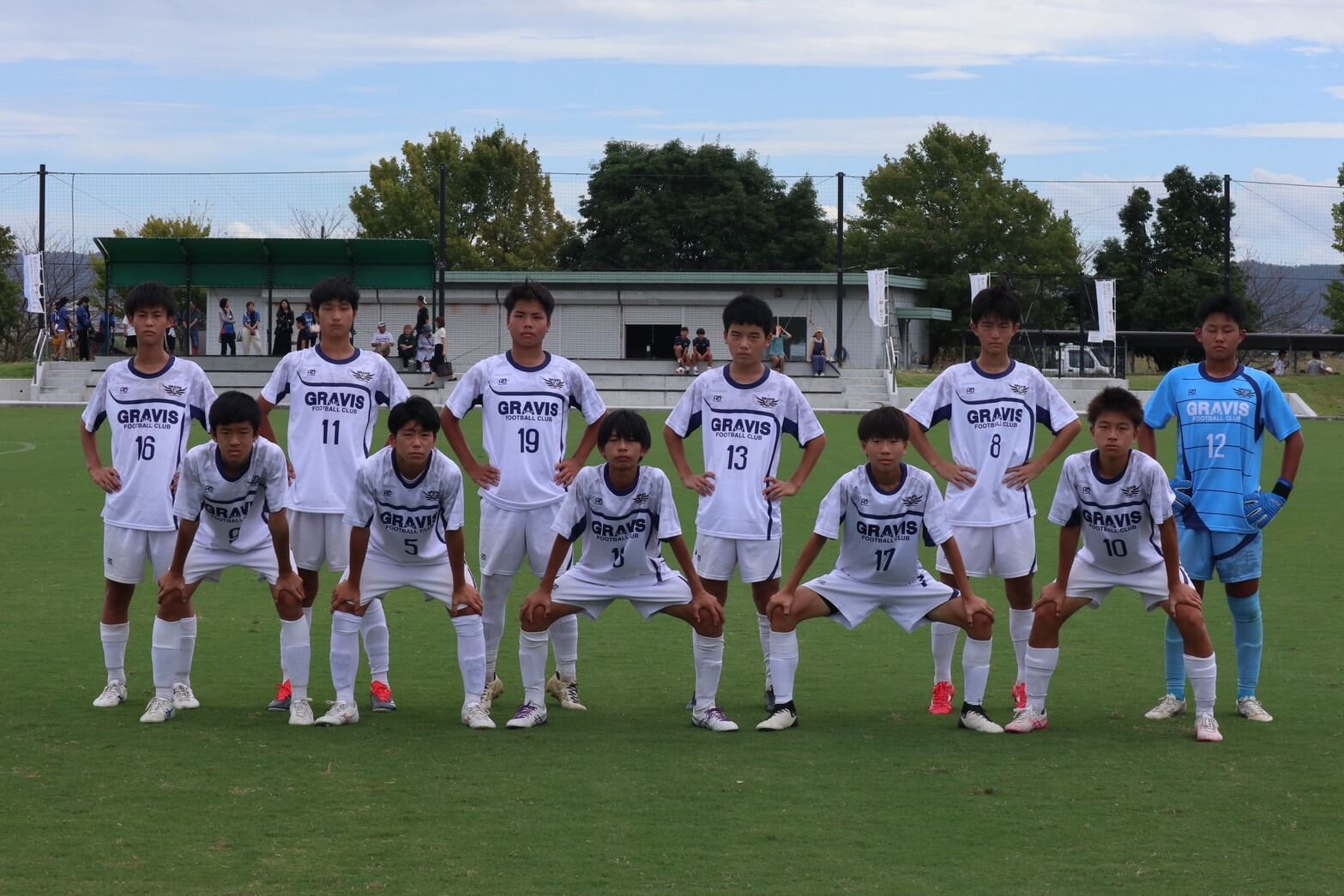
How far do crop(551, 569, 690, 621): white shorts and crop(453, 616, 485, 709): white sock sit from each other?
36cm

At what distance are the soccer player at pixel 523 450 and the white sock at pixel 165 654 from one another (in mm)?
1375

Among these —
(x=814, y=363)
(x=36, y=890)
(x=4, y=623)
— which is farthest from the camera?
(x=814, y=363)

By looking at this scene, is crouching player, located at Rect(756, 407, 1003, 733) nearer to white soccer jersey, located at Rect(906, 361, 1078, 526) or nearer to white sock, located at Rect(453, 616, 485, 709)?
white soccer jersey, located at Rect(906, 361, 1078, 526)

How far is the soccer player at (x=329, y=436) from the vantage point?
6.63 meters

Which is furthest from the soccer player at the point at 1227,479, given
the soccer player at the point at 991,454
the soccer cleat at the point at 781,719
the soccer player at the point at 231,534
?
the soccer player at the point at 231,534

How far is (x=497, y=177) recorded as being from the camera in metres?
59.7

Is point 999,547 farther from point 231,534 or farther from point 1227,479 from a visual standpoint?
point 231,534

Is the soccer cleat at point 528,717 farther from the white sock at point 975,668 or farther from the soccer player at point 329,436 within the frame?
the white sock at point 975,668

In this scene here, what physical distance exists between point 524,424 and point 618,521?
70 centimetres

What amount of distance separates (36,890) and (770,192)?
5447cm

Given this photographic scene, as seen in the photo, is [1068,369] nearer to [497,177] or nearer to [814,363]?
[814,363]

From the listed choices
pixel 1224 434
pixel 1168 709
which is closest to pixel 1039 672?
pixel 1168 709

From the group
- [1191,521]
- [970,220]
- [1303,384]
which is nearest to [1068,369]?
[1303,384]

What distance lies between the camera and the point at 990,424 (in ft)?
21.9
